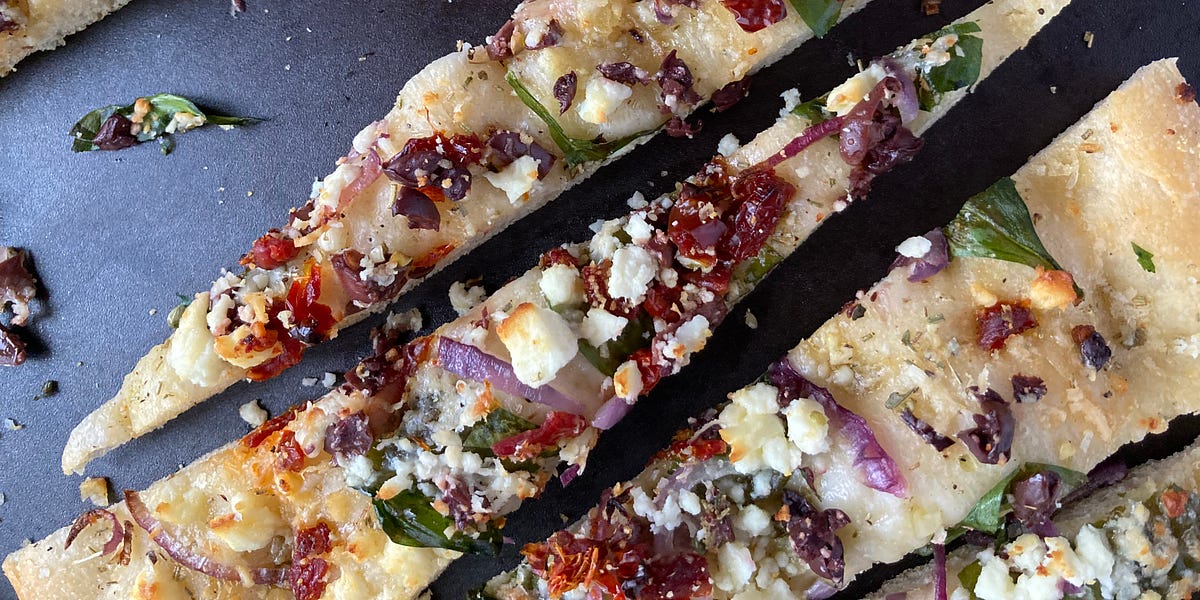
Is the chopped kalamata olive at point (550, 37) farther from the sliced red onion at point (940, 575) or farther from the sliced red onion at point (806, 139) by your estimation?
the sliced red onion at point (940, 575)

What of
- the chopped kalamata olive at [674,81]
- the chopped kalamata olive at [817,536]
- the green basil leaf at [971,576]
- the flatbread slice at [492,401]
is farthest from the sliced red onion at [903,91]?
the green basil leaf at [971,576]

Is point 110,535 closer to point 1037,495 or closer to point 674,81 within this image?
point 674,81

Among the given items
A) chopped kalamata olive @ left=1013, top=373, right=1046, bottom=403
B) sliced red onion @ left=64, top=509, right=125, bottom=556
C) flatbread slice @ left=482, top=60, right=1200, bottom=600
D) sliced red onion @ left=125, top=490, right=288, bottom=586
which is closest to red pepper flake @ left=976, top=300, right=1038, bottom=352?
flatbread slice @ left=482, top=60, right=1200, bottom=600

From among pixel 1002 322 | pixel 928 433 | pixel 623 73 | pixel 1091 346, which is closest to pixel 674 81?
pixel 623 73

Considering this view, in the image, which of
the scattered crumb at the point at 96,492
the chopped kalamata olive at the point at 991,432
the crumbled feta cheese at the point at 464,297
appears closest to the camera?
the chopped kalamata olive at the point at 991,432

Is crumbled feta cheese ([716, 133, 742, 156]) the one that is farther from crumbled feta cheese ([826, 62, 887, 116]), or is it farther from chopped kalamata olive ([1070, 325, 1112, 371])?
chopped kalamata olive ([1070, 325, 1112, 371])

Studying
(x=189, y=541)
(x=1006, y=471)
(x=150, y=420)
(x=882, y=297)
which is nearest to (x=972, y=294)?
(x=882, y=297)
